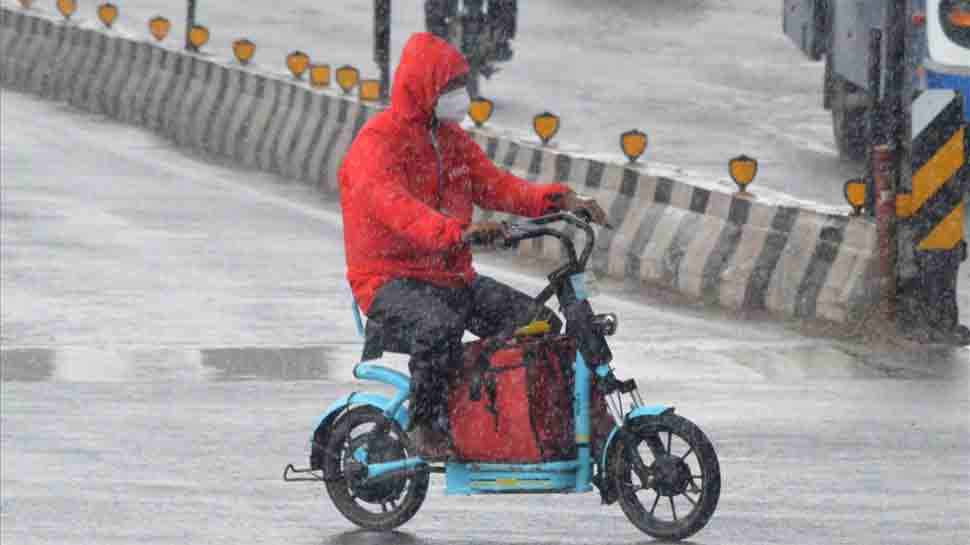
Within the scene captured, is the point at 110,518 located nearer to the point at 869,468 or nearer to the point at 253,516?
the point at 253,516

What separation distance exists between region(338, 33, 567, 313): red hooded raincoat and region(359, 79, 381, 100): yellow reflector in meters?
13.1

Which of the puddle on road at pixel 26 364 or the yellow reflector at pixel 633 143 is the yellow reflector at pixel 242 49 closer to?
the yellow reflector at pixel 633 143

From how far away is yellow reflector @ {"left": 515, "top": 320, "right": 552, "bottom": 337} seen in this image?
9250 millimetres

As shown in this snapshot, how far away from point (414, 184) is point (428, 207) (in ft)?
0.85

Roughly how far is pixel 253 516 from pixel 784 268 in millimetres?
6382

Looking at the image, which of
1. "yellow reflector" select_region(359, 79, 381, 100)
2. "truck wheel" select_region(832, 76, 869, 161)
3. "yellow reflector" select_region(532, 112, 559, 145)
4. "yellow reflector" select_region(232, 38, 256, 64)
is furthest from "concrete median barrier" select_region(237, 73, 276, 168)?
"yellow reflector" select_region(532, 112, 559, 145)

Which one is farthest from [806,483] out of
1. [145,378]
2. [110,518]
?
[145,378]

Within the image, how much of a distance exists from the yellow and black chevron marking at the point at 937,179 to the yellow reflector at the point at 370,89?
26.3ft

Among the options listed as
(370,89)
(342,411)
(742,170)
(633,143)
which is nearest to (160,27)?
(370,89)

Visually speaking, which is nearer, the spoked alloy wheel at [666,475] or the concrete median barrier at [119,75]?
the spoked alloy wheel at [666,475]

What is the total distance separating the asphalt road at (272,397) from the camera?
9914mm

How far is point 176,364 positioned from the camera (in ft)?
47.2

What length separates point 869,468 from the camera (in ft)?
36.2

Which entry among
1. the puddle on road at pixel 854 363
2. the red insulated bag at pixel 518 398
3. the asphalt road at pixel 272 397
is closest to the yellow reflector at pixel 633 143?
the asphalt road at pixel 272 397
